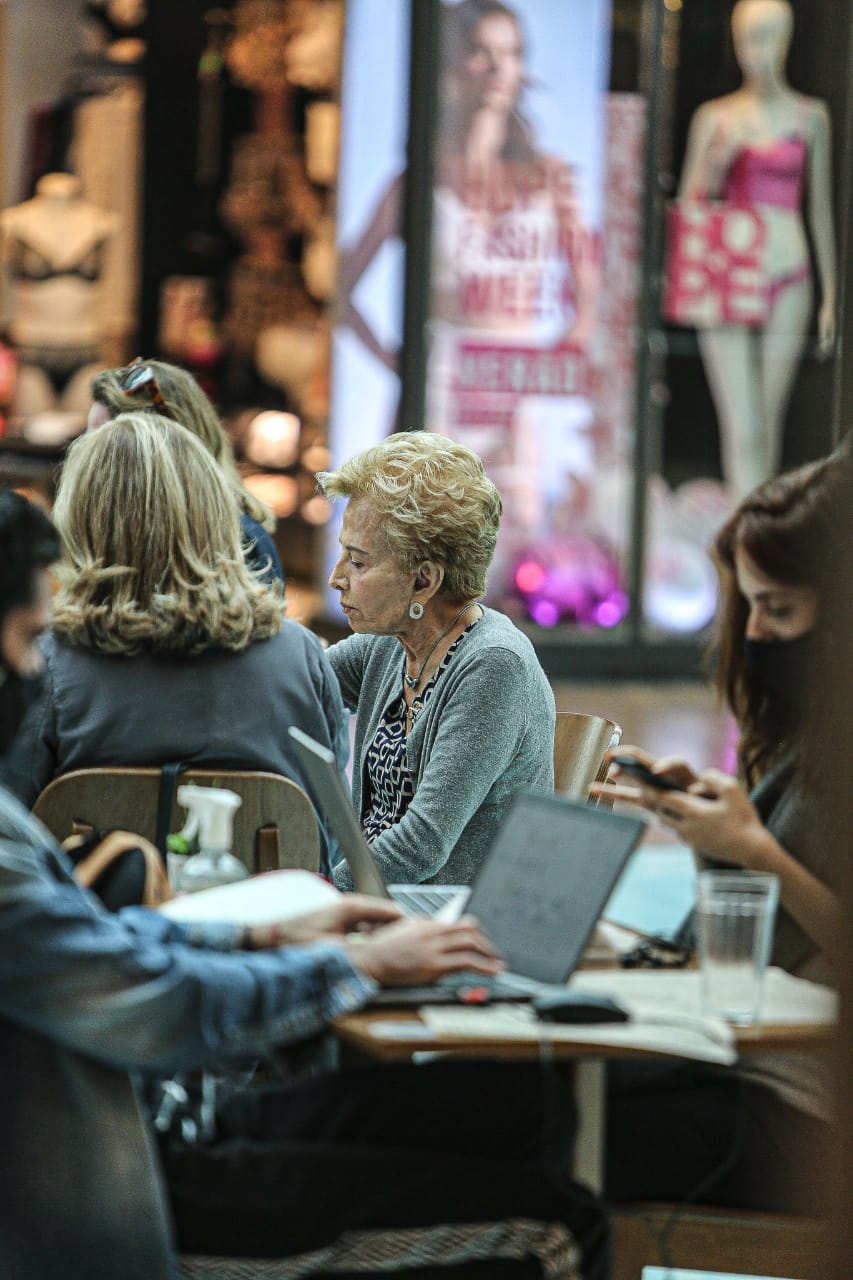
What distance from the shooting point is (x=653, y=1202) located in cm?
213

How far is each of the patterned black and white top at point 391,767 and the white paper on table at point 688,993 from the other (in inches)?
36.2

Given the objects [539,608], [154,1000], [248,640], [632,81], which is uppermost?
[632,81]

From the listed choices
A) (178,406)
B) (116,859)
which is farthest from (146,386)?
(116,859)

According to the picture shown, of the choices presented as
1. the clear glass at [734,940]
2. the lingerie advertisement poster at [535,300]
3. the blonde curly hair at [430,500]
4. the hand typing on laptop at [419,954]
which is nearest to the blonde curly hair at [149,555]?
the blonde curly hair at [430,500]

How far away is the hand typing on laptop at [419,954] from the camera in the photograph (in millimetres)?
1838

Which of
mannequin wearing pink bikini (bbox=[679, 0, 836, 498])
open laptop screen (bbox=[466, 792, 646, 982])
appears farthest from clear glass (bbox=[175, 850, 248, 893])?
mannequin wearing pink bikini (bbox=[679, 0, 836, 498])

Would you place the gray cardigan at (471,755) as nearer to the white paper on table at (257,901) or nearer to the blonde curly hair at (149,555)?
the blonde curly hair at (149,555)

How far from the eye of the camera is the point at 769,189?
8477 millimetres

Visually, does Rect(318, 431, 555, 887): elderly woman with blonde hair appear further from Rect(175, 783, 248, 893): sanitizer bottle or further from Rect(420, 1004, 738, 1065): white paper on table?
Rect(420, 1004, 738, 1065): white paper on table

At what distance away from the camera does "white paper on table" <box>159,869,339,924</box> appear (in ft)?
6.43

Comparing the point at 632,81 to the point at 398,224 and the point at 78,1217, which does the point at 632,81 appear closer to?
the point at 398,224

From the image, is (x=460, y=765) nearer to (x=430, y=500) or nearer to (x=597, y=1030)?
(x=430, y=500)

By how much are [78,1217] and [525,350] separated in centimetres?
708

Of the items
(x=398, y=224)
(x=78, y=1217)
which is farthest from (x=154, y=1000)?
(x=398, y=224)
